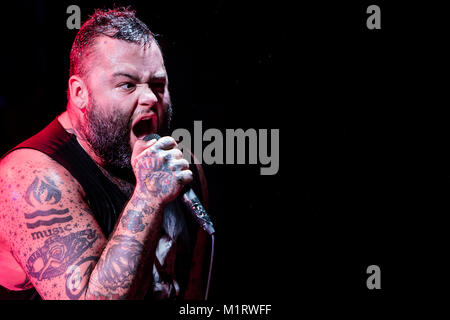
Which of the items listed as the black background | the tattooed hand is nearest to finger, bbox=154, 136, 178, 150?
the tattooed hand

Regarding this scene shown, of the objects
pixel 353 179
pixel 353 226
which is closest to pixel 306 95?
pixel 353 179

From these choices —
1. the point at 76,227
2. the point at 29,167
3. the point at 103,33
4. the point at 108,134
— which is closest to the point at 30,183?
the point at 29,167

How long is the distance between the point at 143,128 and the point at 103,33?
0.34 m

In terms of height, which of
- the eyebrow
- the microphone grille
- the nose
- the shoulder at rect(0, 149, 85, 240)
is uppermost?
the eyebrow

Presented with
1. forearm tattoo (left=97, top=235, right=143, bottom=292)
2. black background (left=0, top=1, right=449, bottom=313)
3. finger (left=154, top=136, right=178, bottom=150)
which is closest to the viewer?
forearm tattoo (left=97, top=235, right=143, bottom=292)

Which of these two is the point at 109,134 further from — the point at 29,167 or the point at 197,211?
the point at 197,211

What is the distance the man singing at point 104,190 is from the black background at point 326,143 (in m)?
0.36

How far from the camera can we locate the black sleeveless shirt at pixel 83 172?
125 centimetres

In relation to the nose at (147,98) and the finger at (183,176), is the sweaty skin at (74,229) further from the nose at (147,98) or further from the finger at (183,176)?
the nose at (147,98)

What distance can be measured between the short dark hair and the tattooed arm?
1.16 ft

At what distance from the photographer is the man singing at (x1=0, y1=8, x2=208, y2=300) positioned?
108 centimetres

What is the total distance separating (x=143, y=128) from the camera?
1.35 m

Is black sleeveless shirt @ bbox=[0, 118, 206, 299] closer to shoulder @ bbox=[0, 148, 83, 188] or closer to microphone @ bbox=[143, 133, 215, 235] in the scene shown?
shoulder @ bbox=[0, 148, 83, 188]
